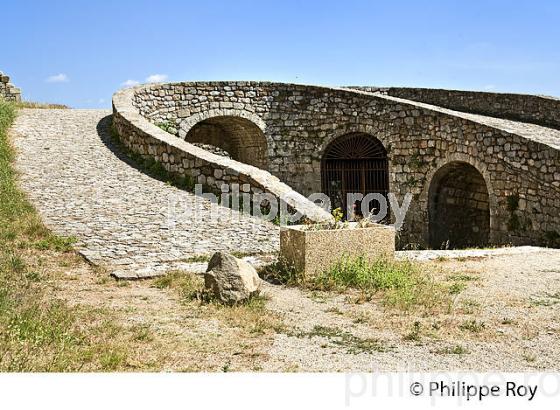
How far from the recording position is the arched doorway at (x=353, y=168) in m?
Result: 16.6

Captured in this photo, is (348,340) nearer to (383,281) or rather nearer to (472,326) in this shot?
(472,326)

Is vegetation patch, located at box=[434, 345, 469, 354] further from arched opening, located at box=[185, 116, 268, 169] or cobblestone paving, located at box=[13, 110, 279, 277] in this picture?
arched opening, located at box=[185, 116, 268, 169]

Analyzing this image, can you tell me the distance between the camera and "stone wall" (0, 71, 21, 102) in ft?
68.1

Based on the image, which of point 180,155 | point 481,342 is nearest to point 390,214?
point 180,155

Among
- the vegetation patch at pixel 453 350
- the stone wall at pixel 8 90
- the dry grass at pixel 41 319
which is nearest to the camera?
the dry grass at pixel 41 319

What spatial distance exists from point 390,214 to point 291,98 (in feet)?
14.8

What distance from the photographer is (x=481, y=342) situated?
4.81m

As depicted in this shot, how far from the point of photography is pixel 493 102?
17.7 metres

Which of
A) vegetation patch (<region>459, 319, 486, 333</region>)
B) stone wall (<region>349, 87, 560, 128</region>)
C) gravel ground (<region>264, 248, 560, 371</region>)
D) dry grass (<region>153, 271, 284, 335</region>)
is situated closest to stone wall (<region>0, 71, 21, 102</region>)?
stone wall (<region>349, 87, 560, 128</region>)

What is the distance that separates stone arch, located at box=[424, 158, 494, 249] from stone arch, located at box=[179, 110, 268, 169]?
521 centimetres

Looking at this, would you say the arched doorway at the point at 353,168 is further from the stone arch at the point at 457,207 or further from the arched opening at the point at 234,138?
the arched opening at the point at 234,138

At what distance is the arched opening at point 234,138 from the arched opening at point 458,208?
206 inches

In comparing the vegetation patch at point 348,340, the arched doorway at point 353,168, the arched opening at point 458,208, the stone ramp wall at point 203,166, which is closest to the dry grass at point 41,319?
the vegetation patch at point 348,340

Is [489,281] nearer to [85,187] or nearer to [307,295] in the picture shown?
[307,295]
